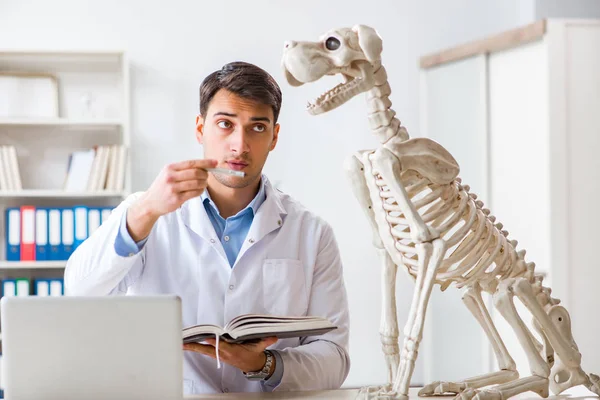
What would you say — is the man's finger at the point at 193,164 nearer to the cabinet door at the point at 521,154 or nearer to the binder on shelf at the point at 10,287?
the cabinet door at the point at 521,154

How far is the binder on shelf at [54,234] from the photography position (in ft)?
13.3

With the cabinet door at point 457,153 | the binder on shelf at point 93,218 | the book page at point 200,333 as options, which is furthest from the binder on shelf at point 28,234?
the book page at point 200,333

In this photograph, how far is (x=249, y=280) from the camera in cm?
202

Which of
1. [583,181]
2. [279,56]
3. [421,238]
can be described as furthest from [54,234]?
[421,238]

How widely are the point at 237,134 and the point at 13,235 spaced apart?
2.47 meters

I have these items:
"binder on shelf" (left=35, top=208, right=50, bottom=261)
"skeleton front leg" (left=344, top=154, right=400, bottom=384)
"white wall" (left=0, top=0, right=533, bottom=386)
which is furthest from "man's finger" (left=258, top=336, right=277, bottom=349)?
"white wall" (left=0, top=0, right=533, bottom=386)

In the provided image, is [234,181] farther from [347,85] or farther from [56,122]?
[56,122]

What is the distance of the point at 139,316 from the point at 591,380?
36.5 inches

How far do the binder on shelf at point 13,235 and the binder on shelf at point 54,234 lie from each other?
165mm

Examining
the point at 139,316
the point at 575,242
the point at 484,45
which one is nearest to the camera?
the point at 139,316

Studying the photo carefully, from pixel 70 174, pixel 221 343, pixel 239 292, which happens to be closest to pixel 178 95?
pixel 70 174

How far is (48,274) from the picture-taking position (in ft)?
14.1

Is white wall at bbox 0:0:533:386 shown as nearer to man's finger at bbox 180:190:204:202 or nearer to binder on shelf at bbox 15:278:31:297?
binder on shelf at bbox 15:278:31:297

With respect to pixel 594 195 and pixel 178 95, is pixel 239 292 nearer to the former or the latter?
pixel 594 195
